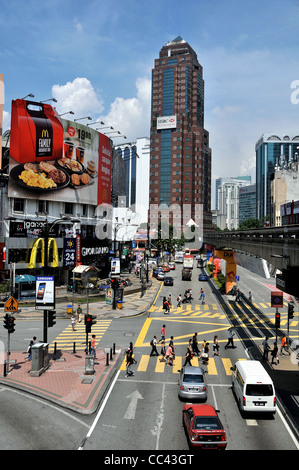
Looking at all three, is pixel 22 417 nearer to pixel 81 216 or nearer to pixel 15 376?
pixel 15 376

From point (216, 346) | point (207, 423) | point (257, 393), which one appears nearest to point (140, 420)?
point (207, 423)

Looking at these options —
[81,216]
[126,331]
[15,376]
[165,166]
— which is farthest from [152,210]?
[15,376]

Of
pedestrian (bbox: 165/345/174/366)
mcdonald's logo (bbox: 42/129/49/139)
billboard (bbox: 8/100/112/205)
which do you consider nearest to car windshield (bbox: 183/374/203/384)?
pedestrian (bbox: 165/345/174/366)

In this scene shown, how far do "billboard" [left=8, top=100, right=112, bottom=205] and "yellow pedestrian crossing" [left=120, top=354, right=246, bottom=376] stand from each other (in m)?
37.5

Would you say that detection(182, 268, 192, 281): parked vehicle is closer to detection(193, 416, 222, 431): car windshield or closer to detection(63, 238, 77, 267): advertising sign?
detection(63, 238, 77, 267): advertising sign

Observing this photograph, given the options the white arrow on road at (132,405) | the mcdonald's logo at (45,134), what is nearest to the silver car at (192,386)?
the white arrow on road at (132,405)

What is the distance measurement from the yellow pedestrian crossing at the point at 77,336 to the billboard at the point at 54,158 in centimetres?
2727

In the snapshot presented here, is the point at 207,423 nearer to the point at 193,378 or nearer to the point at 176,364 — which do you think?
the point at 193,378

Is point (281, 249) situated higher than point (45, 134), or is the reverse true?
point (45, 134)

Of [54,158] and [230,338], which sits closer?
[230,338]

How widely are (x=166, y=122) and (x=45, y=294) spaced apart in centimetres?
14716

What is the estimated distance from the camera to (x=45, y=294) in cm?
2677
